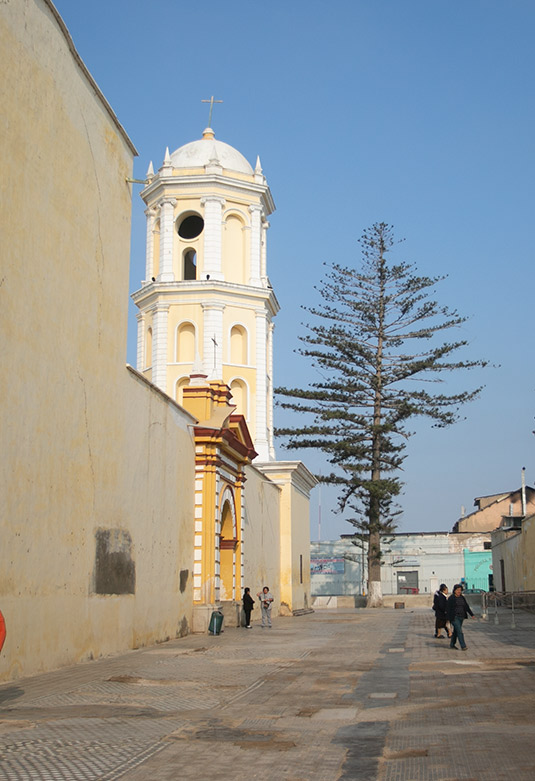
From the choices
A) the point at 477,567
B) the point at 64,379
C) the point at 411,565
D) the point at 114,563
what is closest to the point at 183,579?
the point at 114,563

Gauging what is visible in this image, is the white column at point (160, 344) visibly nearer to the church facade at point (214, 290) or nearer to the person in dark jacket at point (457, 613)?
the church facade at point (214, 290)

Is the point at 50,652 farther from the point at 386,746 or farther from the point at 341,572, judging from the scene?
the point at 341,572

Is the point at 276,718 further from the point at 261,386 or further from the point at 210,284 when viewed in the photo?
the point at 210,284

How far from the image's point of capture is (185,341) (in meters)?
33.9

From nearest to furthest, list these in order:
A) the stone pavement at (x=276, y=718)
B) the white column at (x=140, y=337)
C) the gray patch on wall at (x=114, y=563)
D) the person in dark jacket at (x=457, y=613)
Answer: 1. the stone pavement at (x=276, y=718)
2. the gray patch on wall at (x=114, y=563)
3. the person in dark jacket at (x=457, y=613)
4. the white column at (x=140, y=337)

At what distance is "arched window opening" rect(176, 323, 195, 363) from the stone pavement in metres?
20.1

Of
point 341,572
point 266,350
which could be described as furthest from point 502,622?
point 341,572

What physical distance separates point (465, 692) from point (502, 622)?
1645 centimetres

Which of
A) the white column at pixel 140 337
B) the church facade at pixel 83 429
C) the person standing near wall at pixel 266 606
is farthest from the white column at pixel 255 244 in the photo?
the person standing near wall at pixel 266 606

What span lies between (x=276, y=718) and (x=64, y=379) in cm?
650

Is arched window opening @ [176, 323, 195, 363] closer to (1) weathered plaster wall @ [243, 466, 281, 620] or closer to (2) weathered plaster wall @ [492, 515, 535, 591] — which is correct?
(1) weathered plaster wall @ [243, 466, 281, 620]

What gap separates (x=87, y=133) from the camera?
1416 centimetres

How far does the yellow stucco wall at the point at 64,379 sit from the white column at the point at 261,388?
16.0 meters

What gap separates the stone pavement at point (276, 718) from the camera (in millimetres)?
5797
